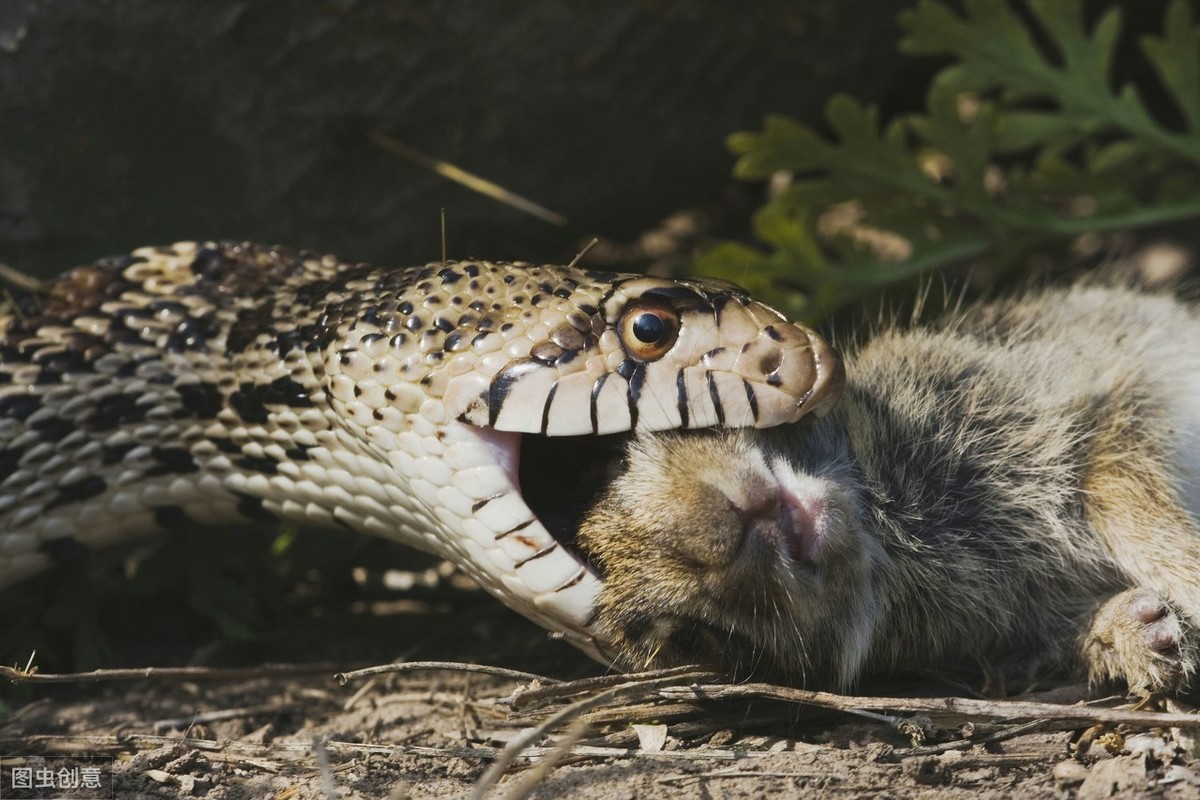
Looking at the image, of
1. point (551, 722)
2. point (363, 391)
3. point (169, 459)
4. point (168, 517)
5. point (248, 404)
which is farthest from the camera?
point (168, 517)

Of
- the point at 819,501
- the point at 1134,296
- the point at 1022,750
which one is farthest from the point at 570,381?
the point at 1134,296

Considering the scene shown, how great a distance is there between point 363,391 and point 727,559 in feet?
3.78

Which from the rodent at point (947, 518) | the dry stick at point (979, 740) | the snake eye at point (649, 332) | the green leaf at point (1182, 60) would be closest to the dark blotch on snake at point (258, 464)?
the rodent at point (947, 518)

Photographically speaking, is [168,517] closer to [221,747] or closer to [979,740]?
[221,747]

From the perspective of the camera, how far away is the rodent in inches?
130

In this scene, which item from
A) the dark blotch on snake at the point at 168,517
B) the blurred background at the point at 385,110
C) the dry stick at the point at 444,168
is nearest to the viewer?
the dark blotch on snake at the point at 168,517

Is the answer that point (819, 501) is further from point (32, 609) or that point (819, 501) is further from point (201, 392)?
point (32, 609)

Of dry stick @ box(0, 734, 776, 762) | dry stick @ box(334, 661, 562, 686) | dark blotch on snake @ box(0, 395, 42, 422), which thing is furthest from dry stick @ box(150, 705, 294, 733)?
dark blotch on snake @ box(0, 395, 42, 422)

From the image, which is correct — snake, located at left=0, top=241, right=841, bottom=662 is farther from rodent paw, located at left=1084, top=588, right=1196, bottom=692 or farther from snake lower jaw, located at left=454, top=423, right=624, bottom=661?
rodent paw, located at left=1084, top=588, right=1196, bottom=692

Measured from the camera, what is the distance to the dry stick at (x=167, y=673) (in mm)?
3408

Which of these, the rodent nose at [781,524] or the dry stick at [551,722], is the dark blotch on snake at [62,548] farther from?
the rodent nose at [781,524]

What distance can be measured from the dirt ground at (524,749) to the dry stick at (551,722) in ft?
0.06

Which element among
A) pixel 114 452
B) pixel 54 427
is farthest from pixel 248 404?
pixel 54 427

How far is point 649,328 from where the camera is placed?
11.1 ft
